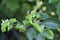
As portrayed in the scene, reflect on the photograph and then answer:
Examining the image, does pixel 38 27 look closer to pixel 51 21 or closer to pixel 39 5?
pixel 51 21

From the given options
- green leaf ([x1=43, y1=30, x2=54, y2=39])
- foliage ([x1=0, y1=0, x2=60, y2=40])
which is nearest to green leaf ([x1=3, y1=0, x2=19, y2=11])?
foliage ([x1=0, y1=0, x2=60, y2=40])

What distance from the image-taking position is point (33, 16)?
130cm

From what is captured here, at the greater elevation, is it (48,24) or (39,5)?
(39,5)

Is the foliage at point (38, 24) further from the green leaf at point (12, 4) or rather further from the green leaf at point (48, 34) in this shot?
the green leaf at point (12, 4)

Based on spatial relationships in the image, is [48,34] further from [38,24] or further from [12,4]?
[12,4]

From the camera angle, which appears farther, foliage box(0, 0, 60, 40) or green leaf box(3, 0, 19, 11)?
green leaf box(3, 0, 19, 11)

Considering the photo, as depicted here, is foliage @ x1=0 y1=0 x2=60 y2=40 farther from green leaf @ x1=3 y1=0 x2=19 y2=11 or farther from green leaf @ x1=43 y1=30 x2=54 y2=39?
green leaf @ x1=3 y1=0 x2=19 y2=11

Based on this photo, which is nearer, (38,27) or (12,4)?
(38,27)

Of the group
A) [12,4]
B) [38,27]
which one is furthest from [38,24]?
[12,4]

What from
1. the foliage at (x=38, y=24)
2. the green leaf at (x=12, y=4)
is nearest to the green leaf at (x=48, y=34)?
the foliage at (x=38, y=24)

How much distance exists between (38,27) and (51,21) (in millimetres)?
176

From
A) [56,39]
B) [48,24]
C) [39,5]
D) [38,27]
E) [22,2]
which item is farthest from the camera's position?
[22,2]

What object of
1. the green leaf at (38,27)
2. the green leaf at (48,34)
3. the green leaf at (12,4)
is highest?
the green leaf at (12,4)

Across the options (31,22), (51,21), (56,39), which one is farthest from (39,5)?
(31,22)
